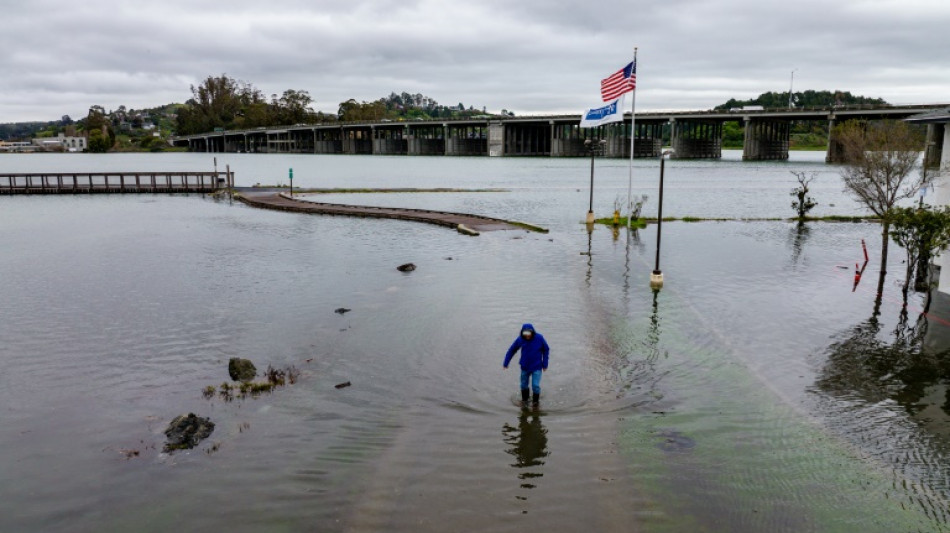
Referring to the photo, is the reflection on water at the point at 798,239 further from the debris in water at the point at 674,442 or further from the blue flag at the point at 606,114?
the debris in water at the point at 674,442

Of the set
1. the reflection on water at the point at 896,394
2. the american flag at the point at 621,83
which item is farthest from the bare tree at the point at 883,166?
the american flag at the point at 621,83

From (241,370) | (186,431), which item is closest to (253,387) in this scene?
(241,370)

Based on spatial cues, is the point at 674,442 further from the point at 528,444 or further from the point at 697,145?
the point at 697,145

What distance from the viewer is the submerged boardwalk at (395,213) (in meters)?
42.2

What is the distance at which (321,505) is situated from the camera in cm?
1054

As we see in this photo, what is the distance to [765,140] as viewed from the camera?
585 ft

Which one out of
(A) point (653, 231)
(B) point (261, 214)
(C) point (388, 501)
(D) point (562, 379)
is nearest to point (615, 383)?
(D) point (562, 379)

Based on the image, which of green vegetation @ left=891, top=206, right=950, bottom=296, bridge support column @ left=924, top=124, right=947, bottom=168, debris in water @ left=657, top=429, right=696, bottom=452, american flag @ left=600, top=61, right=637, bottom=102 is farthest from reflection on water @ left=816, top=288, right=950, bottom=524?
american flag @ left=600, top=61, right=637, bottom=102

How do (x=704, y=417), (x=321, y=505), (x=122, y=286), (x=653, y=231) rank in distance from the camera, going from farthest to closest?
1. (x=653, y=231)
2. (x=122, y=286)
3. (x=704, y=417)
4. (x=321, y=505)

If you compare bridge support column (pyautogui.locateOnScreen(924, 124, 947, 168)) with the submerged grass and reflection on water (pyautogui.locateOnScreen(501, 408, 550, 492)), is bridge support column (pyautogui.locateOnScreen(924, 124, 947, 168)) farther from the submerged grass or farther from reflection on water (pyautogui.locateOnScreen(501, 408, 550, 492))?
reflection on water (pyautogui.locateOnScreen(501, 408, 550, 492))

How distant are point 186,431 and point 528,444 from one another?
261 inches

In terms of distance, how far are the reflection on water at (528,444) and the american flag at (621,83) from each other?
2369 centimetres

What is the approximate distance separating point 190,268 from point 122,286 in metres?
4.12

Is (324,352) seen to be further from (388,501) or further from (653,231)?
(653,231)
